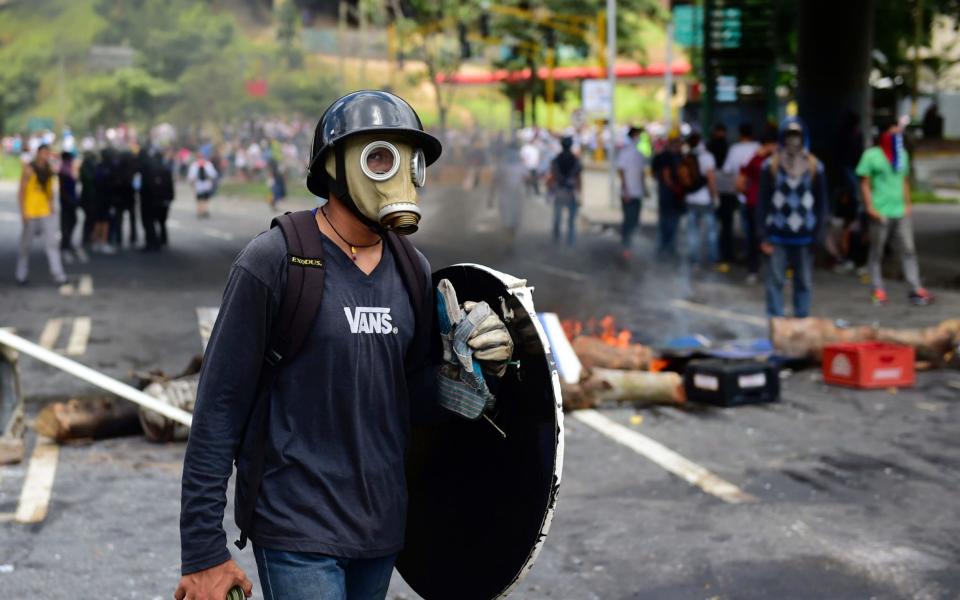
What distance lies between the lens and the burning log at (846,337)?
429 inches

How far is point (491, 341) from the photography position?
3039 mm

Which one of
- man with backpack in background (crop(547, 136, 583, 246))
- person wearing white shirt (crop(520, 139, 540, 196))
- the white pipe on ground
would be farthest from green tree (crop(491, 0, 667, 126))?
the white pipe on ground

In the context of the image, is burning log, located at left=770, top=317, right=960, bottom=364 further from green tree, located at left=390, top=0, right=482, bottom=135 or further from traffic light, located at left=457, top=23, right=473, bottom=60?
traffic light, located at left=457, top=23, right=473, bottom=60

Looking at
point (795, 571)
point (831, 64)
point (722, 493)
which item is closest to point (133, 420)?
point (722, 493)

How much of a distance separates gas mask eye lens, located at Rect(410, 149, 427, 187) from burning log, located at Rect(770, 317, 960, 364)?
27.3ft

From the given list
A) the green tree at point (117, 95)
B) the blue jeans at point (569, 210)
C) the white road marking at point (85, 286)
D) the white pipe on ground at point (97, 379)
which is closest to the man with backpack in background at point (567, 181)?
the blue jeans at point (569, 210)

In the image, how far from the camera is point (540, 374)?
3.06 meters

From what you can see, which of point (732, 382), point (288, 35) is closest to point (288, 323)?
point (732, 382)

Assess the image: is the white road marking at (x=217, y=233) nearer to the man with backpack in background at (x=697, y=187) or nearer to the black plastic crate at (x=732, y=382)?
the man with backpack in background at (x=697, y=187)

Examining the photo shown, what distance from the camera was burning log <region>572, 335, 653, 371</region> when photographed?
10.2 m

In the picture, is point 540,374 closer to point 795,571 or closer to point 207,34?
point 795,571

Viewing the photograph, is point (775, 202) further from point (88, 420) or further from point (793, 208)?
point (88, 420)

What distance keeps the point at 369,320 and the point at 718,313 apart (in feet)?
39.8

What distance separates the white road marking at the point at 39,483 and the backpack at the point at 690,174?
11.2 meters
